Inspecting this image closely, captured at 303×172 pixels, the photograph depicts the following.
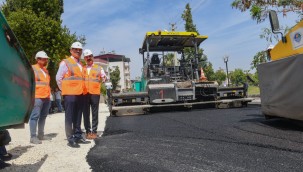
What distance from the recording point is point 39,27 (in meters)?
16.3

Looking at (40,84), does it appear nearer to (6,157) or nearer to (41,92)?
(41,92)

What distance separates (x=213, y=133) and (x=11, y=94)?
3.01 meters

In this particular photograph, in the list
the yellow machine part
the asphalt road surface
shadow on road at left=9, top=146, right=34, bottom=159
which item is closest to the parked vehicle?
the yellow machine part

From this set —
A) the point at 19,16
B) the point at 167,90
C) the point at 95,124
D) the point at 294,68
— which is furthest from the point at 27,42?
the point at 294,68

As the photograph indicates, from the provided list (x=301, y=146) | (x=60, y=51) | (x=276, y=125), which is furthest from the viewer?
(x=60, y=51)

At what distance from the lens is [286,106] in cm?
486

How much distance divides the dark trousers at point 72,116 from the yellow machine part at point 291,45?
10.3ft

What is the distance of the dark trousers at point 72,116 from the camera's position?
15.6 ft

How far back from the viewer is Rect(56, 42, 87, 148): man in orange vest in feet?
15.6

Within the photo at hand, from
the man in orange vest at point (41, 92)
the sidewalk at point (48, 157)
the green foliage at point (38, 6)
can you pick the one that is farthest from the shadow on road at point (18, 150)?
the green foliage at point (38, 6)

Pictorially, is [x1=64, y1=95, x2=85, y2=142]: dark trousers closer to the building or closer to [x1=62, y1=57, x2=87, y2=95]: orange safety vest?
[x1=62, y1=57, x2=87, y2=95]: orange safety vest

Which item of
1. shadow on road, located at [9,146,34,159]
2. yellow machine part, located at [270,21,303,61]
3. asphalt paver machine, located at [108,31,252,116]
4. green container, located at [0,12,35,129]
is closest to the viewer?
green container, located at [0,12,35,129]

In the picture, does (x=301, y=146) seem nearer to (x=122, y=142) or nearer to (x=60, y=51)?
(x=122, y=142)

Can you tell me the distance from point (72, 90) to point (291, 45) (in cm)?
323
